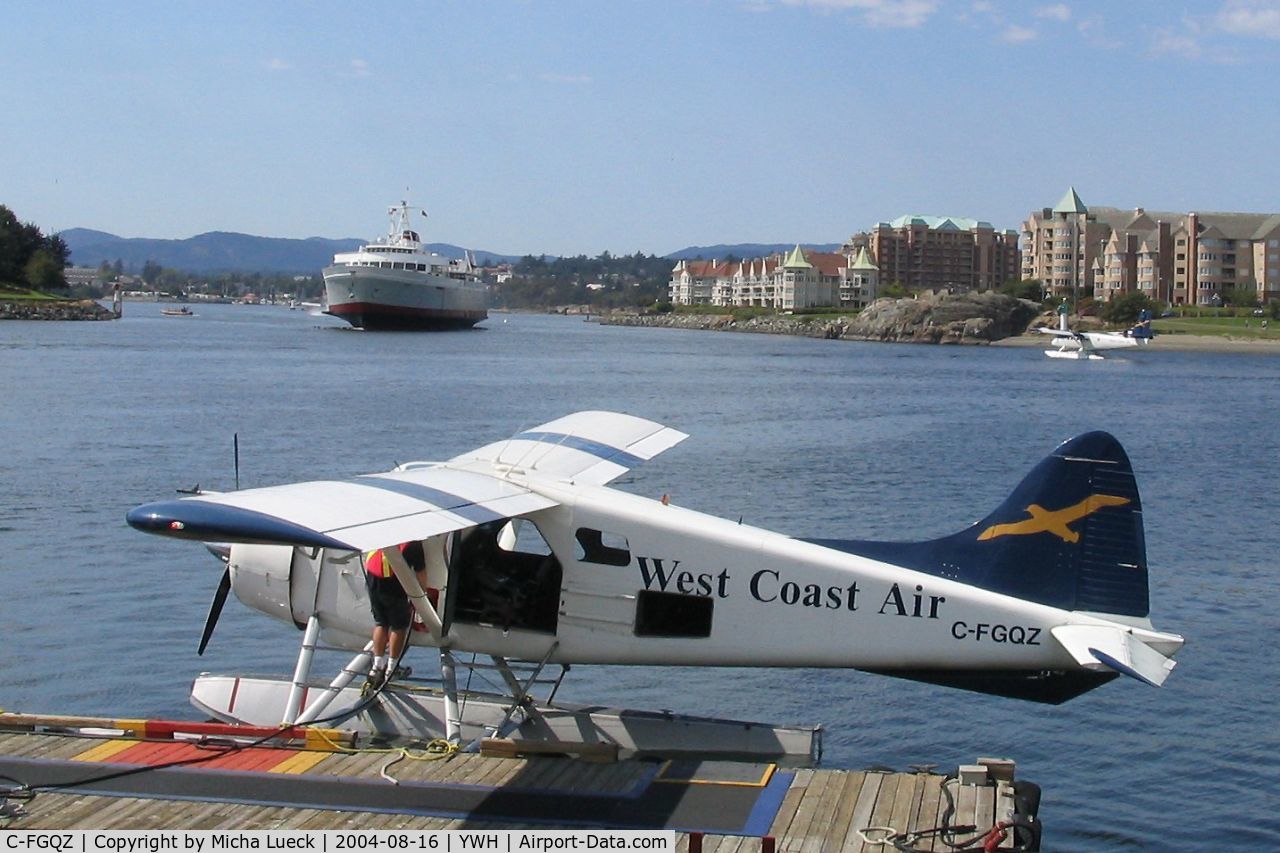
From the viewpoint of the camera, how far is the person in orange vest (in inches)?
361

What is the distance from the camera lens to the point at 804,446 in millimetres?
33500

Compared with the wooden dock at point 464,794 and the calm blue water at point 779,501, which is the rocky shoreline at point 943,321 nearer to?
the calm blue water at point 779,501

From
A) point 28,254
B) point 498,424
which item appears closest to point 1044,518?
point 498,424

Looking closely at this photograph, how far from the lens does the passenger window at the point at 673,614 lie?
9.06 metres

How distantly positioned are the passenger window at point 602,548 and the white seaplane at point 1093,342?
8832 centimetres

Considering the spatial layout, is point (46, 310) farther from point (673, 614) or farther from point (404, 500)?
point (404, 500)

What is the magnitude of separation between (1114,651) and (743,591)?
228cm

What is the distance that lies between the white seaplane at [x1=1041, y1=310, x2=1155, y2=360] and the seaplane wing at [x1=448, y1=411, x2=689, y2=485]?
85.5 metres

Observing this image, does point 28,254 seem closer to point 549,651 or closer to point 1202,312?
point 1202,312

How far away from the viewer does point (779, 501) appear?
24188mm

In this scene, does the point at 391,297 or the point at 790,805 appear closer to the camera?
the point at 790,805

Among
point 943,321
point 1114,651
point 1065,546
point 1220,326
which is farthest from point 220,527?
point 1220,326

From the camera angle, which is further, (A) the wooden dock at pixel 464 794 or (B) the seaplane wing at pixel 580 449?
(B) the seaplane wing at pixel 580 449

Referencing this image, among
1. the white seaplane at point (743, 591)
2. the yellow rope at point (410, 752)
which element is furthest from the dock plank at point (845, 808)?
the yellow rope at point (410, 752)
